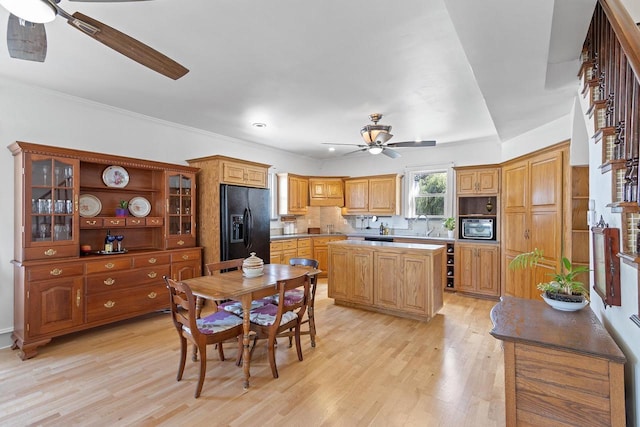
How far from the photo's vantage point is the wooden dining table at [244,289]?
240 centimetres

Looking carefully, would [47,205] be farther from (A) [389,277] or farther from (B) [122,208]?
(A) [389,277]

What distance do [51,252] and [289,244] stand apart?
3.63m

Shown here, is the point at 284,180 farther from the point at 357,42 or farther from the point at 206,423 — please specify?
the point at 206,423

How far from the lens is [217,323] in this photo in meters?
2.57

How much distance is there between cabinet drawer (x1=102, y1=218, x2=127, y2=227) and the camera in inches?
144

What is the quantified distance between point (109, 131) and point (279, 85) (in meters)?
2.44

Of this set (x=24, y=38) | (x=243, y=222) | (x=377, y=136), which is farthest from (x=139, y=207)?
(x=377, y=136)

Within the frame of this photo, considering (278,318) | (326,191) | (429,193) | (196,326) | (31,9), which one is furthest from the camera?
(326,191)

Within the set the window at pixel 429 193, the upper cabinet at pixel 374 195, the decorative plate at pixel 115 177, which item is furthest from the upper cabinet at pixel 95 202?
the window at pixel 429 193

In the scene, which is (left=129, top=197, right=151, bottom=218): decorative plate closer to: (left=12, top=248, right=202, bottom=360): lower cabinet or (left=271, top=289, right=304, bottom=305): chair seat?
(left=12, top=248, right=202, bottom=360): lower cabinet

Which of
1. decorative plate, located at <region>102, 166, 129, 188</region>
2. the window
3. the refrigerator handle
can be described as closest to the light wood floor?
the refrigerator handle

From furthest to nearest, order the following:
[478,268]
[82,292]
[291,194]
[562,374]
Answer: [291,194], [478,268], [82,292], [562,374]

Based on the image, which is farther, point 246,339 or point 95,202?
point 95,202

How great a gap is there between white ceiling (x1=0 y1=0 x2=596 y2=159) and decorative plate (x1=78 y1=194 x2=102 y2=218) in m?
1.19
